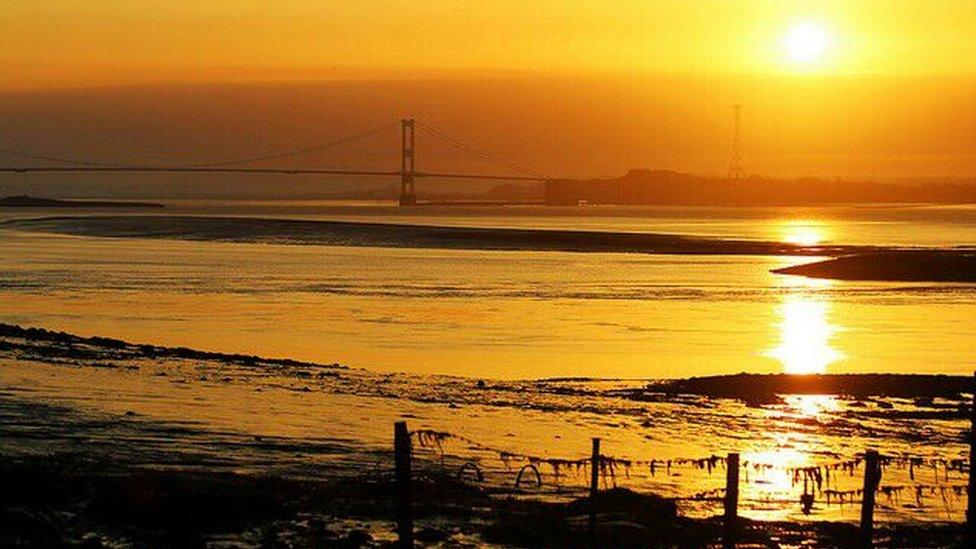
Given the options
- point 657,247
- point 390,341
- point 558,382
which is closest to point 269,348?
point 390,341

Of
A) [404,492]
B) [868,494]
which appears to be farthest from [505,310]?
[404,492]

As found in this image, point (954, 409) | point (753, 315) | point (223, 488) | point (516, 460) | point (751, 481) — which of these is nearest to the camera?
point (223, 488)

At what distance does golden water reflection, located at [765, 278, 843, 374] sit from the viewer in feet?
99.4

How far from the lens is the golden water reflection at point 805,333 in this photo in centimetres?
3030

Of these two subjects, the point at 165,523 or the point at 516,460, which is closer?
the point at 165,523

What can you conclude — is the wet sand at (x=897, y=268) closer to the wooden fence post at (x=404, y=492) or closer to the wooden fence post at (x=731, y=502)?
the wooden fence post at (x=731, y=502)

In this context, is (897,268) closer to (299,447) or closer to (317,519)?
(299,447)

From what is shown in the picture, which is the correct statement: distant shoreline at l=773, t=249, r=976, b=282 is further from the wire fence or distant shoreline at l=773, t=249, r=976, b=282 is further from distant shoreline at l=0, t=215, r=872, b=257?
the wire fence

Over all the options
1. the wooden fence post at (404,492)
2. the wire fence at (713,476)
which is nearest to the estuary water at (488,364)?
the wire fence at (713,476)

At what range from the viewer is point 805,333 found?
36688 millimetres

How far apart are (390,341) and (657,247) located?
2074 inches

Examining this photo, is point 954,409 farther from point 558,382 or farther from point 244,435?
point 244,435

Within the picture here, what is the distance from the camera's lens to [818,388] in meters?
25.5

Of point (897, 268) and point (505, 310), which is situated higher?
point (897, 268)
